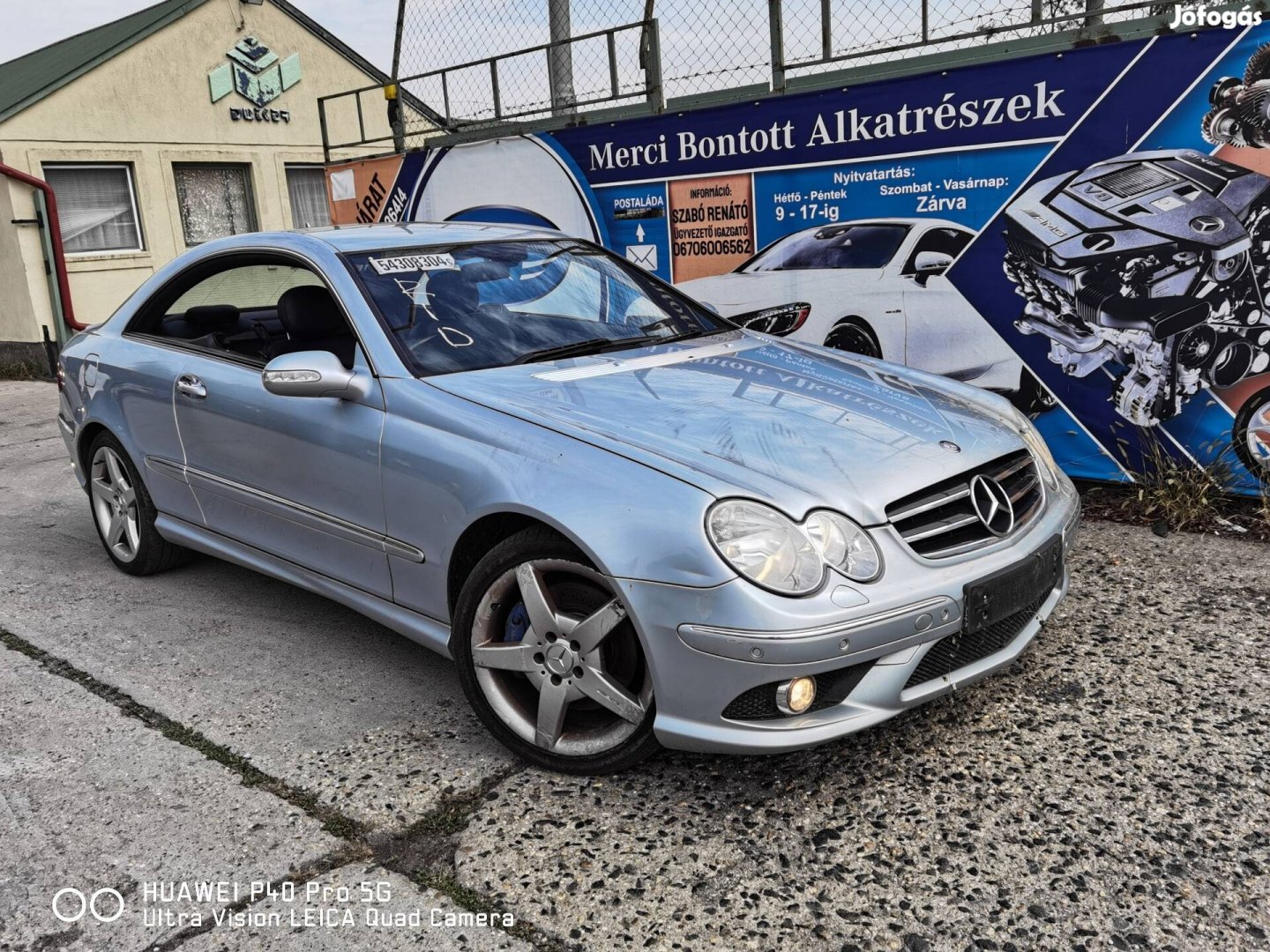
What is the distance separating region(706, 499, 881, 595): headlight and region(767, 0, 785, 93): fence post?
4.05 m

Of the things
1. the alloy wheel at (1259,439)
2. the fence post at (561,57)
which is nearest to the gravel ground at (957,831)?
the alloy wheel at (1259,439)

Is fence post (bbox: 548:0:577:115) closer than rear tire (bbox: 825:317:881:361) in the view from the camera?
No

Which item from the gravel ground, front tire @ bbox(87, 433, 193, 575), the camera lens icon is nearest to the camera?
the gravel ground

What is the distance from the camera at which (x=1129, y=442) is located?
5.21 meters

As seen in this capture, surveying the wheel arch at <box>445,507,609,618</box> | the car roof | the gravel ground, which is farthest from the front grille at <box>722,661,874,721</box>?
the car roof

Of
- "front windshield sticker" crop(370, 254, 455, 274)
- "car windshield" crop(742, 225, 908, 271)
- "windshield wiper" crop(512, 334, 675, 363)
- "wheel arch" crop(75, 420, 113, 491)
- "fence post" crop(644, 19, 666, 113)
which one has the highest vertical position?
"fence post" crop(644, 19, 666, 113)

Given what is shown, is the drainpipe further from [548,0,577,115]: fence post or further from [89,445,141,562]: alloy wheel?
[89,445,141,562]: alloy wheel

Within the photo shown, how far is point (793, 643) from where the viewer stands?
2.53m

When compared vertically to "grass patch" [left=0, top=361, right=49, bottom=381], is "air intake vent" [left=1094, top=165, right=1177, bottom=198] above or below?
above

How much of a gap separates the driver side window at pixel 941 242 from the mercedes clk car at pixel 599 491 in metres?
1.81

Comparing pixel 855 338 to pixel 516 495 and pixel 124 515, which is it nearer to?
pixel 516 495

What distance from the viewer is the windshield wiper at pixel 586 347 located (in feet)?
11.8

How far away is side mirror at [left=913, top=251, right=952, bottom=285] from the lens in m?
5.60

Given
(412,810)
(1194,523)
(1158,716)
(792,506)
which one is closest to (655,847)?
(412,810)
